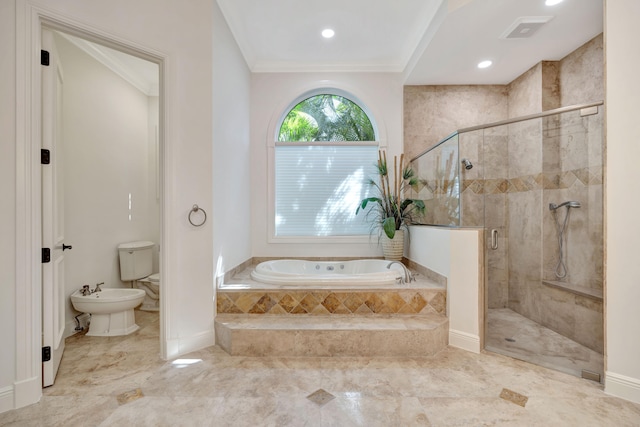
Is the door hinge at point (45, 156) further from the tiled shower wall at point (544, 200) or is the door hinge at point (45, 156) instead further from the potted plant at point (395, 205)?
the tiled shower wall at point (544, 200)

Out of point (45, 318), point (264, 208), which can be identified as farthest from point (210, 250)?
point (264, 208)

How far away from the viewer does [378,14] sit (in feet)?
8.63

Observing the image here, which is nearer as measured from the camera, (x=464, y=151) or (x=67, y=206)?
(x=464, y=151)

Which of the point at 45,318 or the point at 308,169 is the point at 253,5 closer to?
the point at 308,169

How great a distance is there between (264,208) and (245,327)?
164cm

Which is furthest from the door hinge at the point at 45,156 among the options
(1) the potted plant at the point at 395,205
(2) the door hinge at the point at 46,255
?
(1) the potted plant at the point at 395,205

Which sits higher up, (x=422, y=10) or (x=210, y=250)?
(x=422, y=10)

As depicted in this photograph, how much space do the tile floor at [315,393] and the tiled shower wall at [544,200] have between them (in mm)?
630

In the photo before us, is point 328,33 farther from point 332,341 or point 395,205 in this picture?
point 332,341

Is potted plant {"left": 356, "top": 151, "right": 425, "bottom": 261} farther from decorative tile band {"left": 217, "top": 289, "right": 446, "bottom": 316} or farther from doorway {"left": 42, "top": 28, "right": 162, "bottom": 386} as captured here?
doorway {"left": 42, "top": 28, "right": 162, "bottom": 386}

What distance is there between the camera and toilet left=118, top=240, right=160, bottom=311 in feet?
10.3

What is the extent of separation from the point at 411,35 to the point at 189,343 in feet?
11.1

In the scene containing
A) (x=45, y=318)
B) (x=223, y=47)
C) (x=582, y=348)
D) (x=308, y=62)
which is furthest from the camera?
(x=308, y=62)

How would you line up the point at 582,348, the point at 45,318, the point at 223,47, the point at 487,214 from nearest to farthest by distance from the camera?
the point at 45,318
the point at 582,348
the point at 487,214
the point at 223,47
